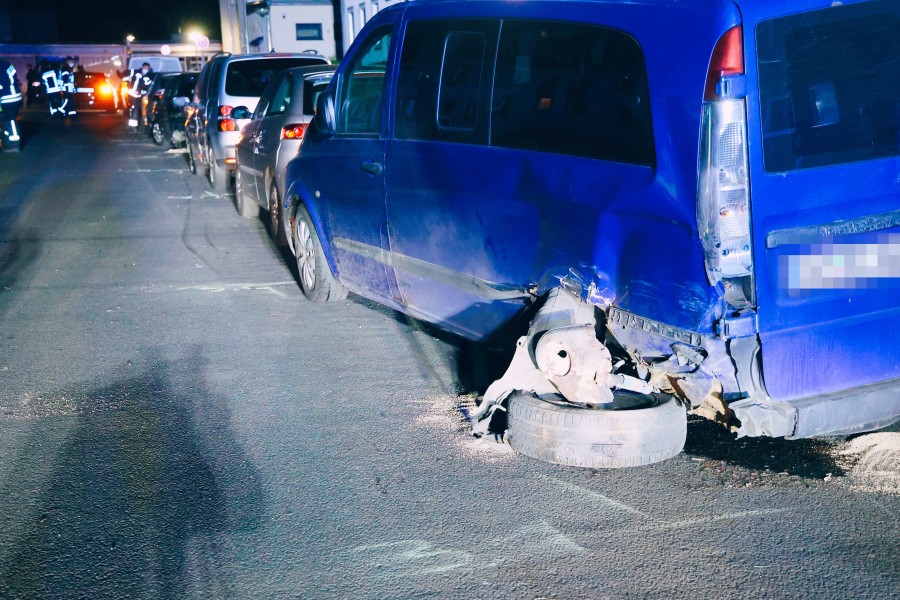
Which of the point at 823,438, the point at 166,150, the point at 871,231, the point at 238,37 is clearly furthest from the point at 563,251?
the point at 238,37

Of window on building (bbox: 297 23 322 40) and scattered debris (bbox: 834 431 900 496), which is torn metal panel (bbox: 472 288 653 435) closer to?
scattered debris (bbox: 834 431 900 496)

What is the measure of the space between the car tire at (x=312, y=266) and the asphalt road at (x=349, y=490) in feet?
1.08

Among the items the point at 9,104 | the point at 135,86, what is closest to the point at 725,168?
the point at 9,104

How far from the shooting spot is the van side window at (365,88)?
5715mm

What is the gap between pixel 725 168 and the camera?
3.44 metres

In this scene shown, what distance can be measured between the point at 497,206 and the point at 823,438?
186 cm

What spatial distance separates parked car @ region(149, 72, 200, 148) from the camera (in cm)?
2000

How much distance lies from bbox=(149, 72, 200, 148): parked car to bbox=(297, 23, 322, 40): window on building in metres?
7.05

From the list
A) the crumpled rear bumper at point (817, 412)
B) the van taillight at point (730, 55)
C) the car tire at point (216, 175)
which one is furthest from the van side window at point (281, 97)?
the crumpled rear bumper at point (817, 412)

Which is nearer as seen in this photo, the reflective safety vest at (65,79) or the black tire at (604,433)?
the black tire at (604,433)

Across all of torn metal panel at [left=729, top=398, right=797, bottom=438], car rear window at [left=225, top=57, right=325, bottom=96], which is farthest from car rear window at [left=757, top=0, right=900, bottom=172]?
car rear window at [left=225, top=57, right=325, bottom=96]

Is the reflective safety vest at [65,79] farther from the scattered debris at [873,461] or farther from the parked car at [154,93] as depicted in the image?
the scattered debris at [873,461]

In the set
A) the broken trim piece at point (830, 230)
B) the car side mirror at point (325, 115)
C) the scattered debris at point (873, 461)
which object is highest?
the car side mirror at point (325, 115)

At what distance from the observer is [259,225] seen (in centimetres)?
1122
